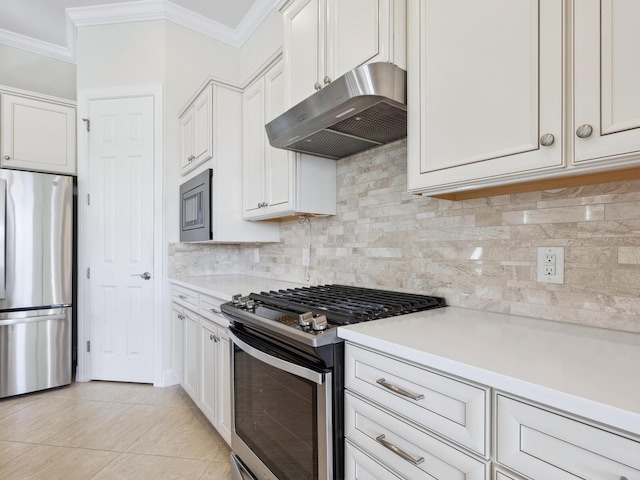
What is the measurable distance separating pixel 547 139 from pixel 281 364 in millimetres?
1060

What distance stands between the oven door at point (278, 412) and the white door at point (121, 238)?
1697 mm

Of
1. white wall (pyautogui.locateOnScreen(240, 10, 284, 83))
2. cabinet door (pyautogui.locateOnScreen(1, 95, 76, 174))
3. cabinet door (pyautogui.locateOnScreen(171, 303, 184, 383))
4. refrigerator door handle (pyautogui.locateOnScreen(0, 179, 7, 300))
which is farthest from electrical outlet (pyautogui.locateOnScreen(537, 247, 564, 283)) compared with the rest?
cabinet door (pyautogui.locateOnScreen(1, 95, 76, 174))

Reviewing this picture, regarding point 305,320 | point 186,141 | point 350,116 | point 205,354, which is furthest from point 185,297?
point 350,116

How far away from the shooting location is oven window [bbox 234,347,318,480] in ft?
3.83

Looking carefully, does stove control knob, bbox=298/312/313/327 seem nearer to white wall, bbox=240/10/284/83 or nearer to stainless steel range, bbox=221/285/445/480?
stainless steel range, bbox=221/285/445/480

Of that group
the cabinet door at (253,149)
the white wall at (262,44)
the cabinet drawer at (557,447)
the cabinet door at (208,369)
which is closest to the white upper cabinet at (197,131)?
the cabinet door at (253,149)

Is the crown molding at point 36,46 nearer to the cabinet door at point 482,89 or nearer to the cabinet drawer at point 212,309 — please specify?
the cabinet drawer at point 212,309

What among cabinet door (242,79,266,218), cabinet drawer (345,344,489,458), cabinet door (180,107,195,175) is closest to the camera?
cabinet drawer (345,344,489,458)

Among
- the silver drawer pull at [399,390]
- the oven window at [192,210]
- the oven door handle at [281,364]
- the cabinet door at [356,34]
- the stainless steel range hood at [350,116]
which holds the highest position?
the cabinet door at [356,34]

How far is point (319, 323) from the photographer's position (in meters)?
1.09

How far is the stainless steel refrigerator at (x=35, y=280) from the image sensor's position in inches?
104

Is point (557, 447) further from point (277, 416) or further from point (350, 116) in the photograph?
point (350, 116)

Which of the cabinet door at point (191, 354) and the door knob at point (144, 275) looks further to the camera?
the door knob at point (144, 275)

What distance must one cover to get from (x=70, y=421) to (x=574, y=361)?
2.89 m
